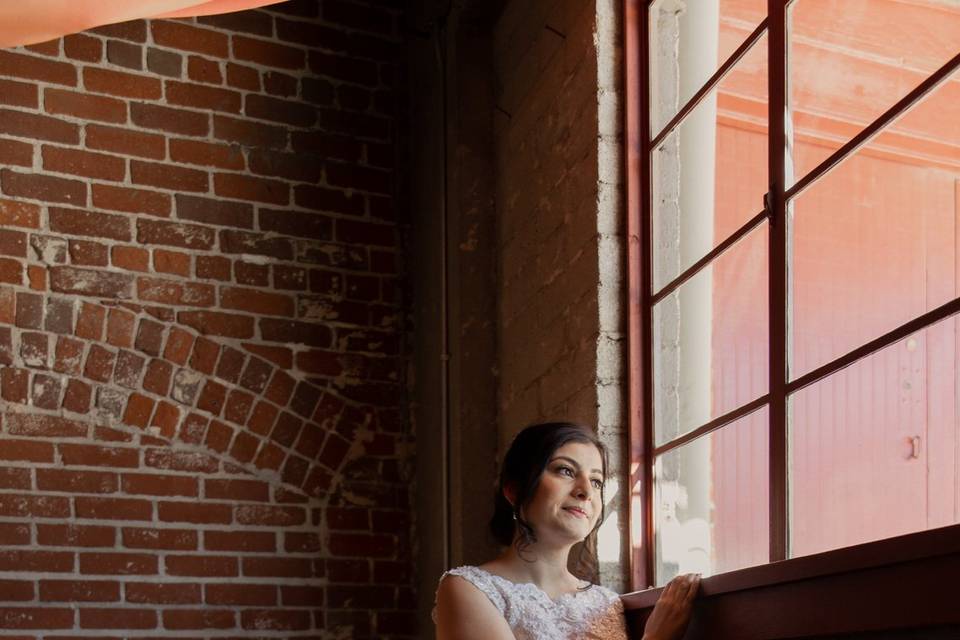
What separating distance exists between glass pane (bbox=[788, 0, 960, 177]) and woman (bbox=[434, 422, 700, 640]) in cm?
79

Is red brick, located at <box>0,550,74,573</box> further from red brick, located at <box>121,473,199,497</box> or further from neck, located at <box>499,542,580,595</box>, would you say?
neck, located at <box>499,542,580,595</box>

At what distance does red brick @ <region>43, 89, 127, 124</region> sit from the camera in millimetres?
4301

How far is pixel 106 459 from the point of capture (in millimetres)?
4164

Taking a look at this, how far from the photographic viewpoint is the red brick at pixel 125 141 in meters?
4.33

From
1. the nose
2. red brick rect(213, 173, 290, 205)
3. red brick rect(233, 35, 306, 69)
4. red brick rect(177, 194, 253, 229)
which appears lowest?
the nose

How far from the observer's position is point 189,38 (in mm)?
4512

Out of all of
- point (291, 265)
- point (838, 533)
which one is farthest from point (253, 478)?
point (838, 533)

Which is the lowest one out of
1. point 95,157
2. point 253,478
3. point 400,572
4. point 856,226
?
point 400,572

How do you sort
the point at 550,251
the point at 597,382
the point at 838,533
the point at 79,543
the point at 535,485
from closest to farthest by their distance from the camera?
1. the point at 838,533
2. the point at 535,485
3. the point at 597,382
4. the point at 550,251
5. the point at 79,543

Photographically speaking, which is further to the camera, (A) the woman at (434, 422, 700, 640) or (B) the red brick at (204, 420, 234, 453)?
(B) the red brick at (204, 420, 234, 453)

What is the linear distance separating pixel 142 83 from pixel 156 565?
1531 mm

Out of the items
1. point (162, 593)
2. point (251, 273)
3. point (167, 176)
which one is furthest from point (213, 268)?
point (162, 593)

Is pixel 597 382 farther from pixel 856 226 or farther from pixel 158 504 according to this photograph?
pixel 158 504

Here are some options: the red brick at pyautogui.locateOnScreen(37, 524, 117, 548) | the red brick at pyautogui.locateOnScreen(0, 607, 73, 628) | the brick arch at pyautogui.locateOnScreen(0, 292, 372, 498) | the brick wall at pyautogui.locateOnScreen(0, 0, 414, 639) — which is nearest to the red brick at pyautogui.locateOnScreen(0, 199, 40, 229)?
the brick wall at pyautogui.locateOnScreen(0, 0, 414, 639)
